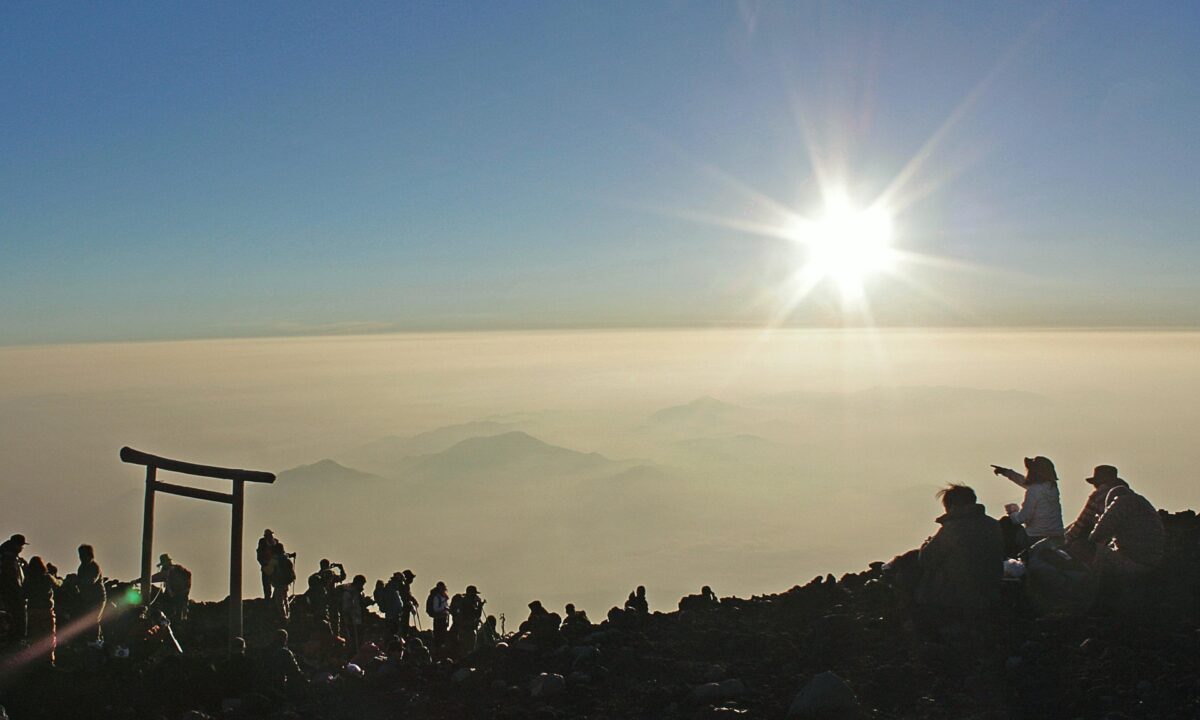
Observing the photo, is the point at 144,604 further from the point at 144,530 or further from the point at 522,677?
the point at 522,677

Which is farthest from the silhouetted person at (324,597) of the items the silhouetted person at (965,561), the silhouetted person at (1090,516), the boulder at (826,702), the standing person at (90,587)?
the silhouetted person at (1090,516)

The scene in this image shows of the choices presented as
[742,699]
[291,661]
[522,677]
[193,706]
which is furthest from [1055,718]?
[193,706]

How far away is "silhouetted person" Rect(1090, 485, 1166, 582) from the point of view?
9.83 metres

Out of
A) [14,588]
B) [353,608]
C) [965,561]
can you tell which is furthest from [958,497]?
[14,588]

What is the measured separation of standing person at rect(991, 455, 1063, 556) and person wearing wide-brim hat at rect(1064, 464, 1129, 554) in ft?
1.51

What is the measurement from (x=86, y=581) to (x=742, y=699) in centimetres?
886

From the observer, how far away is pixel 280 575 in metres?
14.9

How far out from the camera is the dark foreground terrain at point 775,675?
8.49 m

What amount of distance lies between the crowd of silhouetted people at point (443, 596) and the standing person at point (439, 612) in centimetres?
2

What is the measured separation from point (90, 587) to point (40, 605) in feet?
2.43

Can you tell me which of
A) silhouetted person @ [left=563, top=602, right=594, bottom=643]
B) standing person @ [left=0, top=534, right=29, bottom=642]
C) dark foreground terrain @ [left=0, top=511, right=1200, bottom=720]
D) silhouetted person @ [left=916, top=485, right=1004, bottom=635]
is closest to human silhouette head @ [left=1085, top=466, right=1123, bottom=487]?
dark foreground terrain @ [left=0, top=511, right=1200, bottom=720]

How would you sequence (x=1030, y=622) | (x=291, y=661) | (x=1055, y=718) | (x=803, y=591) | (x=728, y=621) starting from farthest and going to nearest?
(x=803, y=591) → (x=728, y=621) → (x=291, y=661) → (x=1030, y=622) → (x=1055, y=718)

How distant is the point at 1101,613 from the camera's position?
9891 mm

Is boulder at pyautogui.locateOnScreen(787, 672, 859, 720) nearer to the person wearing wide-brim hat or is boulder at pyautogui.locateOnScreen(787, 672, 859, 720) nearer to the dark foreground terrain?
the dark foreground terrain
